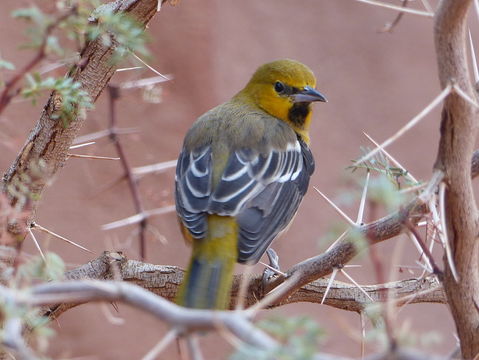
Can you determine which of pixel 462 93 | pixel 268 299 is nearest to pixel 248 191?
pixel 462 93

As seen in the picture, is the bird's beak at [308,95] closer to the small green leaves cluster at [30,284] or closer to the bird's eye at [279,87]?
the bird's eye at [279,87]

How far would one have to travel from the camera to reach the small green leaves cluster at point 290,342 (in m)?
1.00

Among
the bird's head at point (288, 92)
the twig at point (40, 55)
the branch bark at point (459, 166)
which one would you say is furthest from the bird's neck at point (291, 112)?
the twig at point (40, 55)

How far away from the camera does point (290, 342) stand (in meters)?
1.07

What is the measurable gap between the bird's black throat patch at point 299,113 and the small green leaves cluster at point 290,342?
2566mm

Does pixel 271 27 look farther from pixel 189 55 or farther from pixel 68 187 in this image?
pixel 68 187

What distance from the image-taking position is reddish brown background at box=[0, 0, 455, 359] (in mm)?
5207

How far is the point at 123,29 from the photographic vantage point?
1396mm

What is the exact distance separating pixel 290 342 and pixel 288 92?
269cm

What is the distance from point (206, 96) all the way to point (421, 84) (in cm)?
166

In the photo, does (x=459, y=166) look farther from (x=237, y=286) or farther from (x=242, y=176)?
(x=242, y=176)

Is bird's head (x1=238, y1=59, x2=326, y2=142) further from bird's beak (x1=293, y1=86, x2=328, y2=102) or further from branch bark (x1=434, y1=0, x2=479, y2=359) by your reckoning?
branch bark (x1=434, y1=0, x2=479, y2=359)

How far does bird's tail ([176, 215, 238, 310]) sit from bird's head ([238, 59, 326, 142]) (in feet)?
3.10

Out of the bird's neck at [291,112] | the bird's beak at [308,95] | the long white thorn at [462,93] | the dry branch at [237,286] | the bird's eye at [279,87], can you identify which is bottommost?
the dry branch at [237,286]
